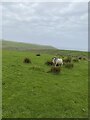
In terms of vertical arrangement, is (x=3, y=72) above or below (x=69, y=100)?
above

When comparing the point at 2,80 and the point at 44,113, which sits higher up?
the point at 2,80

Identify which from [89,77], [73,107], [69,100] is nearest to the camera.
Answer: [73,107]

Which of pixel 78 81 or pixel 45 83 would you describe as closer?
pixel 45 83

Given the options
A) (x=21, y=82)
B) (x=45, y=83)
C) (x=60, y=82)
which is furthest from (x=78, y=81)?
(x=21, y=82)

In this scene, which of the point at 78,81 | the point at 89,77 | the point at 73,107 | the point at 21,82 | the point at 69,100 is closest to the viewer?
the point at 73,107

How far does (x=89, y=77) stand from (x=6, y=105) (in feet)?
40.0

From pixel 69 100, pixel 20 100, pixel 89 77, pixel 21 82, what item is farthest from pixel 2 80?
pixel 89 77

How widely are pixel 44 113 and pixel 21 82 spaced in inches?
247

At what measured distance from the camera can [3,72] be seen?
74.0 ft

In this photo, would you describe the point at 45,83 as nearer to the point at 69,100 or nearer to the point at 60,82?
the point at 60,82

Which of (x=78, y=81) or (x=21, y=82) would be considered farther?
(x=78, y=81)

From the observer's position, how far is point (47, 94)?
53.7 ft

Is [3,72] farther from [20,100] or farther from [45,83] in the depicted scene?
[20,100]

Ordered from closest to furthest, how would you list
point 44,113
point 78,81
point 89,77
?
point 44,113 < point 78,81 < point 89,77
